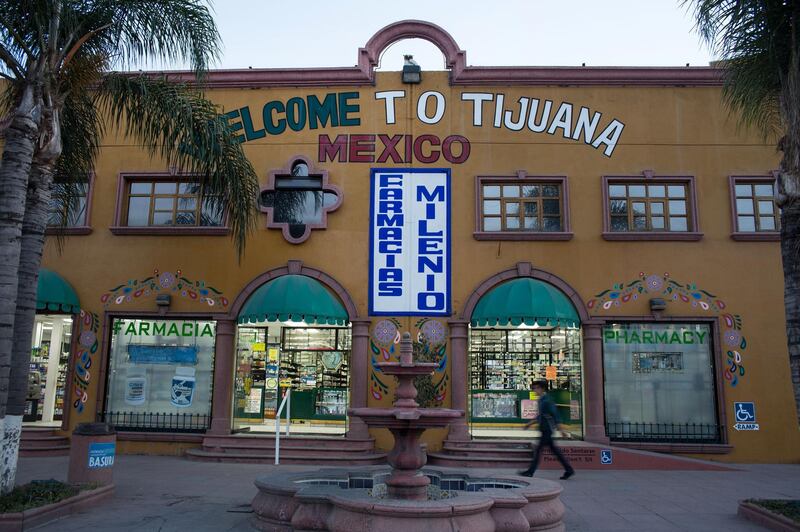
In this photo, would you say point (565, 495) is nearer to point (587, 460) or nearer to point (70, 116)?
point (587, 460)

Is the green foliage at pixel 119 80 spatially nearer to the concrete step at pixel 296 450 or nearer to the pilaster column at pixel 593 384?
the concrete step at pixel 296 450

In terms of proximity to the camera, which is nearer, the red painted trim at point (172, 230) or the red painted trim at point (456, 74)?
the red painted trim at point (172, 230)

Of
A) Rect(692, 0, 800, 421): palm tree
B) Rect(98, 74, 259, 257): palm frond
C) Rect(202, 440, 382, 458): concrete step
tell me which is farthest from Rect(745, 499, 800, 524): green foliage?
Rect(98, 74, 259, 257): palm frond

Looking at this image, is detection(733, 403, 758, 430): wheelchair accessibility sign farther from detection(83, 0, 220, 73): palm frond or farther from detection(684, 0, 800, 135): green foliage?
detection(83, 0, 220, 73): palm frond

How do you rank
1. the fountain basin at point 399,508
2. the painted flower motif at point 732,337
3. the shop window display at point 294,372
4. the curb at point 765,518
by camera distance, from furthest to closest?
the shop window display at point 294,372 → the painted flower motif at point 732,337 → the curb at point 765,518 → the fountain basin at point 399,508

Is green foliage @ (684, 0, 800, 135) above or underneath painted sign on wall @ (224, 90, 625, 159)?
underneath

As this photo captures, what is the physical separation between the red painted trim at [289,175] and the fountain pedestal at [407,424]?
26.2 feet

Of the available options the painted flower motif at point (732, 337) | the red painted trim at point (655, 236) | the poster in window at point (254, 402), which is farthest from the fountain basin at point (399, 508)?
the painted flower motif at point (732, 337)

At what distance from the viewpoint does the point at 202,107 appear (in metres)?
11.8

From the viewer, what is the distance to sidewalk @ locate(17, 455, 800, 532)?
344 inches

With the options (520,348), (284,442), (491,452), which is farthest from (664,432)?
(284,442)

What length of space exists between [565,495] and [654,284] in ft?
22.6

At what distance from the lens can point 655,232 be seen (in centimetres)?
1609

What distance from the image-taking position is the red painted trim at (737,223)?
1593 cm
